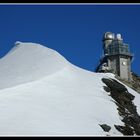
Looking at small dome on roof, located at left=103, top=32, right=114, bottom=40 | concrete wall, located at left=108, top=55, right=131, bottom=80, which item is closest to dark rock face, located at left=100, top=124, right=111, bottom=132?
concrete wall, located at left=108, top=55, right=131, bottom=80

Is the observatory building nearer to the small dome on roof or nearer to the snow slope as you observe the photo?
the small dome on roof

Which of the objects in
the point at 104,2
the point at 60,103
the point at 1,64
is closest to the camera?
the point at 104,2

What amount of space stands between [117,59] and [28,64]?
1107 inches

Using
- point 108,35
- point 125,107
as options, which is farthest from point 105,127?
point 108,35

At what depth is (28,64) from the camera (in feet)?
195

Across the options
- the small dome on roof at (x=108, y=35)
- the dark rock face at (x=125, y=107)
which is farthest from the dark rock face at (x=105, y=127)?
the small dome on roof at (x=108, y=35)

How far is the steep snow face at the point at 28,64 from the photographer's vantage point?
2026 inches

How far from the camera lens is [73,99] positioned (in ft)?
144

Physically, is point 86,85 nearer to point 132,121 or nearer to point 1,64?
point 132,121

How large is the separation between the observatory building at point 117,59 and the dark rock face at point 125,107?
21106 millimetres

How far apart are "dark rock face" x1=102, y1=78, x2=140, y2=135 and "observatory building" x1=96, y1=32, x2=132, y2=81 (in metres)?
21.1

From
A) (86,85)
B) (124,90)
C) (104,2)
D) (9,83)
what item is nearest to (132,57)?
(124,90)

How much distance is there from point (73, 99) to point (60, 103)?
3317mm

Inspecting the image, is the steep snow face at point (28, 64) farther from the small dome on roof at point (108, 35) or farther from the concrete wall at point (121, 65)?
the small dome on roof at point (108, 35)
